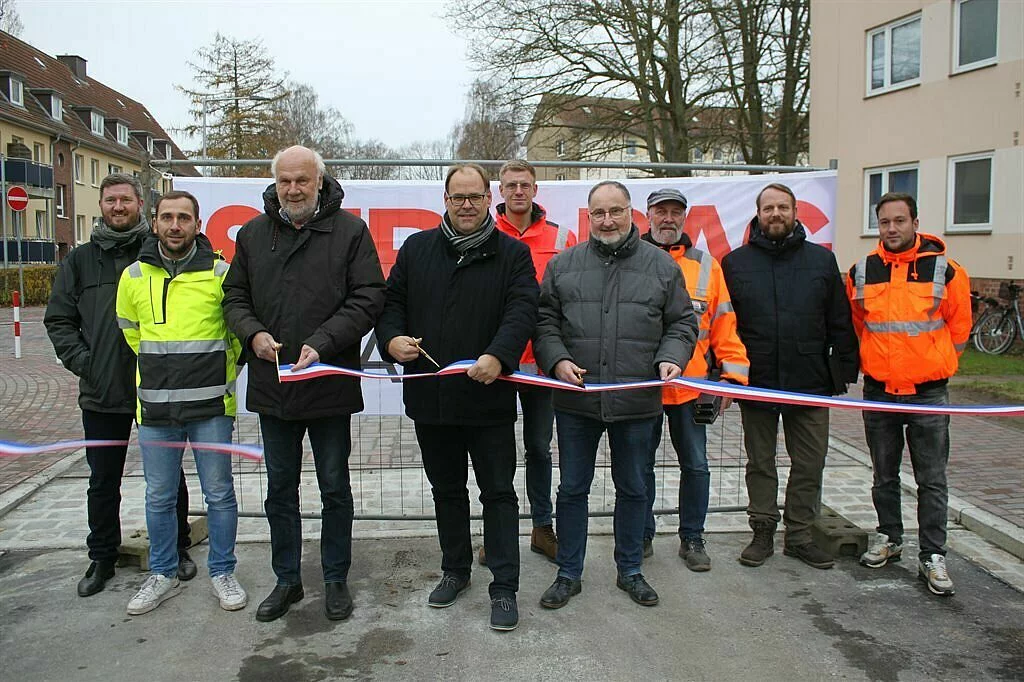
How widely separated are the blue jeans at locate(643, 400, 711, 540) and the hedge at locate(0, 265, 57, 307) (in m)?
28.3

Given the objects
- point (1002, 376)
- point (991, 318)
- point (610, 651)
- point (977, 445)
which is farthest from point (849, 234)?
point (610, 651)

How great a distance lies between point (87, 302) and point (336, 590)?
204cm

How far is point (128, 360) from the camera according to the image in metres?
4.54

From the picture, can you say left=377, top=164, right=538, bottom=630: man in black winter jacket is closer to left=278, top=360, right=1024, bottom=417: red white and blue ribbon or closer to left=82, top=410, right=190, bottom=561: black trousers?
left=278, top=360, right=1024, bottom=417: red white and blue ribbon

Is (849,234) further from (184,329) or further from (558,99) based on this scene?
(184,329)

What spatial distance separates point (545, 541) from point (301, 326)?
6.74ft

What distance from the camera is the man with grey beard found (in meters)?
4.36

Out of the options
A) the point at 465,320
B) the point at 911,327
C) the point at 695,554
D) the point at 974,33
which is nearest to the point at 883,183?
the point at 974,33

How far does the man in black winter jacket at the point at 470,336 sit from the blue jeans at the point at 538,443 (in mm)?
602

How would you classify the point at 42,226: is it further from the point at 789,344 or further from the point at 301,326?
the point at 789,344

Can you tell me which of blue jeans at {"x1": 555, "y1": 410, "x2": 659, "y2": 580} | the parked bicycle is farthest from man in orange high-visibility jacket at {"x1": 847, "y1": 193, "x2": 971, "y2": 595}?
the parked bicycle

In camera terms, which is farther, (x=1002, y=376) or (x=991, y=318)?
(x=991, y=318)

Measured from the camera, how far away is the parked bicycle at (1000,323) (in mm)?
15383

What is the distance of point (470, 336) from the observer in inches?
165
